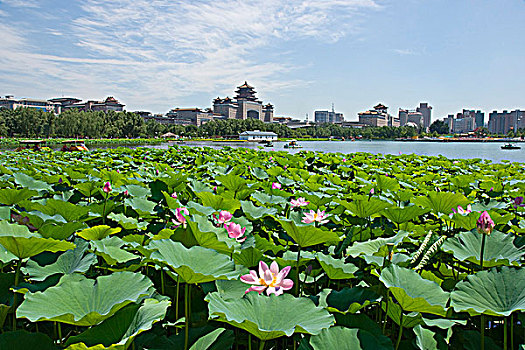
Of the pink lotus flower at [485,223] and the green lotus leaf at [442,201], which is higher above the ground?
the pink lotus flower at [485,223]

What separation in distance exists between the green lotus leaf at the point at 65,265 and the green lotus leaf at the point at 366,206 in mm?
1026

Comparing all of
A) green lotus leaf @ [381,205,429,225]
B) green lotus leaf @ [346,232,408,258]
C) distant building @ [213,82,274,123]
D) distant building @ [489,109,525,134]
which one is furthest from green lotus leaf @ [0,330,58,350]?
distant building @ [489,109,525,134]

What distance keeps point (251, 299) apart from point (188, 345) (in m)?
0.20

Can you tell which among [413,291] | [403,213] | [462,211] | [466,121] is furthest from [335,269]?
[466,121]

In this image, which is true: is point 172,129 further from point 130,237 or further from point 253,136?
point 130,237

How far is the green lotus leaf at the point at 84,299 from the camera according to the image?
29.1 inches

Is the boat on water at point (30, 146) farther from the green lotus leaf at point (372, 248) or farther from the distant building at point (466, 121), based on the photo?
the distant building at point (466, 121)

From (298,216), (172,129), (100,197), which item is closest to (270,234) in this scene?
(298,216)

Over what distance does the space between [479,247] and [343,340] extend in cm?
71

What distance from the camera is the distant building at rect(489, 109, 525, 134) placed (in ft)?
398

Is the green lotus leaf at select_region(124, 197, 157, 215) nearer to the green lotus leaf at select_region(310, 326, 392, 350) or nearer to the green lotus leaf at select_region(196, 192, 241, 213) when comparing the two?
the green lotus leaf at select_region(196, 192, 241, 213)

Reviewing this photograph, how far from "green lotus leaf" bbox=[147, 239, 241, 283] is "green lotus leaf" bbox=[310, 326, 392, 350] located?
0.82ft

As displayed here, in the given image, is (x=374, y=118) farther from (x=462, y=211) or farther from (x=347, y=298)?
(x=347, y=298)


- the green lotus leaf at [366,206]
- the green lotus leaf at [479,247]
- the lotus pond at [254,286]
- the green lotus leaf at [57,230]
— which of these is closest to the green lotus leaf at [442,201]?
the lotus pond at [254,286]
